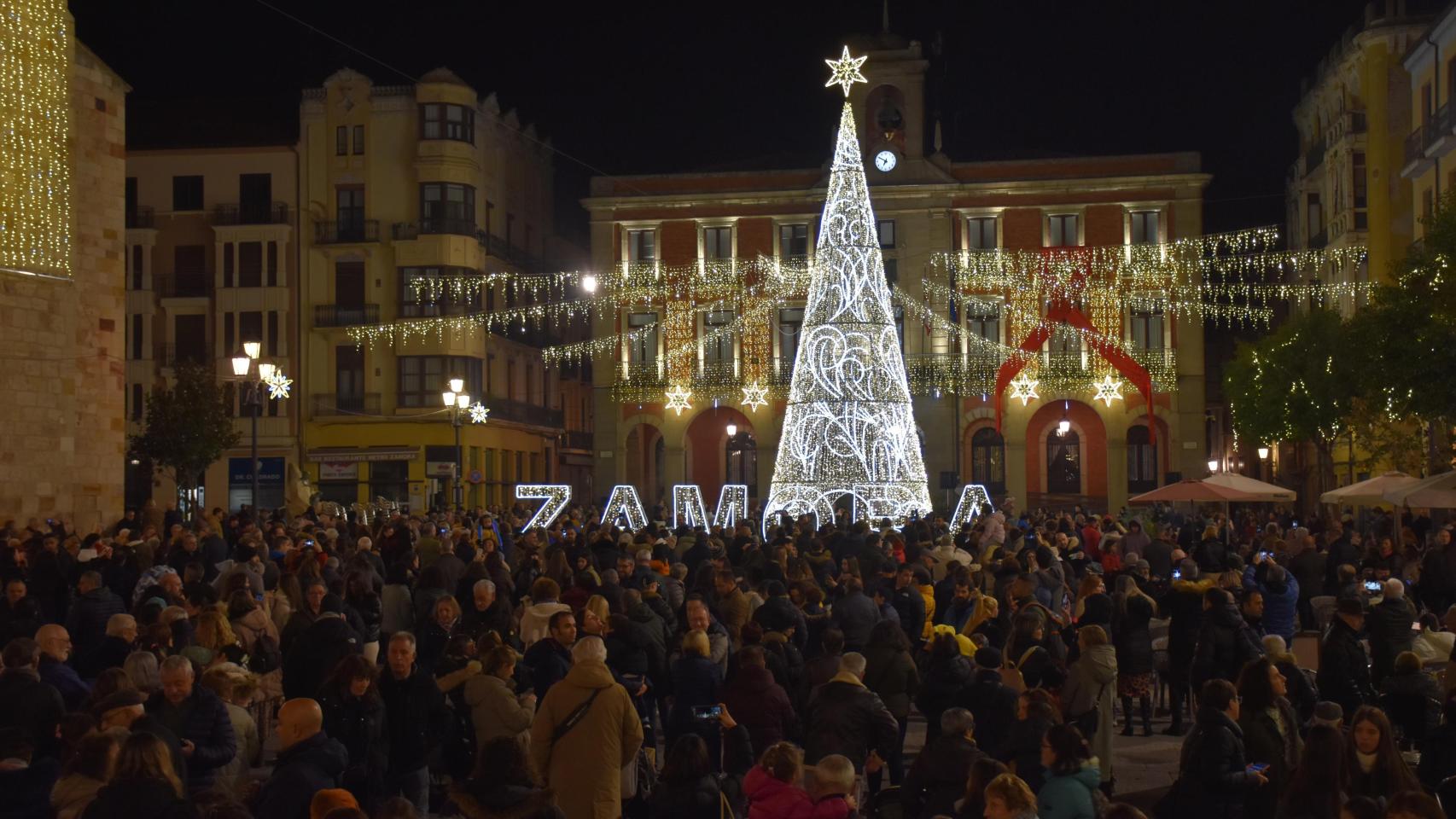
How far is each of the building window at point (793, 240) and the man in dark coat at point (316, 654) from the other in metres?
42.6

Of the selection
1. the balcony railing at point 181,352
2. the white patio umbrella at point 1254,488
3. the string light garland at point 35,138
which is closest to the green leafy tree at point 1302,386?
the white patio umbrella at point 1254,488

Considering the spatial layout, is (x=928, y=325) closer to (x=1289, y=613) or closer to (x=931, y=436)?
(x=931, y=436)

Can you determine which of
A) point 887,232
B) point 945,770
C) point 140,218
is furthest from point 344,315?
point 945,770

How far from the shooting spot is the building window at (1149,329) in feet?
169

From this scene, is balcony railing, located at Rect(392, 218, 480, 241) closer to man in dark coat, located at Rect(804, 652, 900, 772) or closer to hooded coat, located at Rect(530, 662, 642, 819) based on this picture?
man in dark coat, located at Rect(804, 652, 900, 772)

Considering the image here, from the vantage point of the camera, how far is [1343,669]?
11.4m

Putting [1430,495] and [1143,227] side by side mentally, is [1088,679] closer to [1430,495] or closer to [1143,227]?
[1430,495]

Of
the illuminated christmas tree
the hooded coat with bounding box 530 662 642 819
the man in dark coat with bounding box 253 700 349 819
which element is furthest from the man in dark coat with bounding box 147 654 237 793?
the illuminated christmas tree

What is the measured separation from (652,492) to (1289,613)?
42.8 metres

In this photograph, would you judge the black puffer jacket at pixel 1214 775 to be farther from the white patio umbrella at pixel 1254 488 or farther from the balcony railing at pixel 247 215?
the balcony railing at pixel 247 215

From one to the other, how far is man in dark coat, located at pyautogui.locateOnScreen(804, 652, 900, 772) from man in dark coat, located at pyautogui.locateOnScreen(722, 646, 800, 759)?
45 centimetres

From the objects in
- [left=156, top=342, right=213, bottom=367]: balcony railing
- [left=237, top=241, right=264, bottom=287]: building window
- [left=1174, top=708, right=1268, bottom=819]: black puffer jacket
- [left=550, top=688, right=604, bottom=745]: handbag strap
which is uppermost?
[left=237, top=241, right=264, bottom=287]: building window

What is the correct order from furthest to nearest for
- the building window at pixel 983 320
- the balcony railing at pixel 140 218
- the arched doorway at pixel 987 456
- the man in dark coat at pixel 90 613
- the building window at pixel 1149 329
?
the arched doorway at pixel 987 456 → the building window at pixel 983 320 → the building window at pixel 1149 329 → the balcony railing at pixel 140 218 → the man in dark coat at pixel 90 613

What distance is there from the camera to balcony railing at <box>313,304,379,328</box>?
164ft
